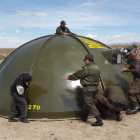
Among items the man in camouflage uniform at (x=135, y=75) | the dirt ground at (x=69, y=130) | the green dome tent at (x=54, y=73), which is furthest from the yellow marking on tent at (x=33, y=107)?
the man in camouflage uniform at (x=135, y=75)

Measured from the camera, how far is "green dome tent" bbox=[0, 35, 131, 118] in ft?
18.8

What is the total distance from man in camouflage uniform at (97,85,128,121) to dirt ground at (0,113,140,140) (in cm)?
36

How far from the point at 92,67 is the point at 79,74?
375 millimetres

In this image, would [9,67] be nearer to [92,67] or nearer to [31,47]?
[31,47]

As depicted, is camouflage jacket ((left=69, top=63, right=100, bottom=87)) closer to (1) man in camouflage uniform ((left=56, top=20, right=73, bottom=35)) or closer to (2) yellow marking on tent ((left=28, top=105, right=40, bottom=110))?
(2) yellow marking on tent ((left=28, top=105, right=40, bottom=110))

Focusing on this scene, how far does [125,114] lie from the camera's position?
20.7 ft

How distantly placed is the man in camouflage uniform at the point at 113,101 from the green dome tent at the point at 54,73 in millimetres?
418

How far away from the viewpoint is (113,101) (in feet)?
18.0

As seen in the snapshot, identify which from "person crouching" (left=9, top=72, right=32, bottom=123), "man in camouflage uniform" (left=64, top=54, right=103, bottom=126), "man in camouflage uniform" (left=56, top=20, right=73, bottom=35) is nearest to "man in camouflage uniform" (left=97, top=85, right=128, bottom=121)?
"man in camouflage uniform" (left=64, top=54, right=103, bottom=126)

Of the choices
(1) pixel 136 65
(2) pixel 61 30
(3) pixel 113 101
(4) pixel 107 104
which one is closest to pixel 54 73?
(4) pixel 107 104

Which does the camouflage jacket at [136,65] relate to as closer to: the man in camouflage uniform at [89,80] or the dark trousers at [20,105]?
the man in camouflage uniform at [89,80]

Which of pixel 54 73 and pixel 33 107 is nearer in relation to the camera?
pixel 33 107

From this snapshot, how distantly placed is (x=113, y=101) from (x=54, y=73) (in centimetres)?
188

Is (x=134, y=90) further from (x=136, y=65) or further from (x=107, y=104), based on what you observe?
(x=107, y=104)
